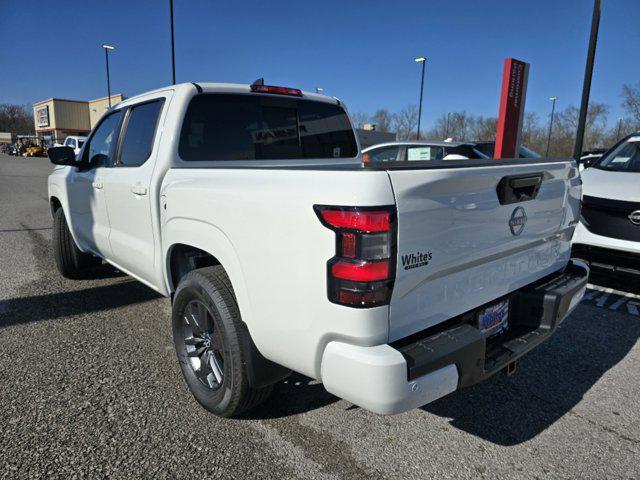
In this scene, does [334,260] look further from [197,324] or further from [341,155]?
[341,155]

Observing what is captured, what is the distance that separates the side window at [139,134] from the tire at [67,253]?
1.89m

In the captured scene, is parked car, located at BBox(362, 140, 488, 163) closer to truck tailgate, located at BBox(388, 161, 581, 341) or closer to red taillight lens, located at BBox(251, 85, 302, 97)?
red taillight lens, located at BBox(251, 85, 302, 97)

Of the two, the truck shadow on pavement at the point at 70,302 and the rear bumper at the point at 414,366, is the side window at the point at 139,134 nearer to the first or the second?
the truck shadow on pavement at the point at 70,302

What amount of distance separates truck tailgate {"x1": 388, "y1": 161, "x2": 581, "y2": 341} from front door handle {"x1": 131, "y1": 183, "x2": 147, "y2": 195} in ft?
6.47

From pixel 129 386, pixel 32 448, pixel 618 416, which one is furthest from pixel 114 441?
pixel 618 416

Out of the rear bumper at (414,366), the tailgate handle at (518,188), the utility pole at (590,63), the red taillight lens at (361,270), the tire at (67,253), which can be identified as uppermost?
the utility pole at (590,63)

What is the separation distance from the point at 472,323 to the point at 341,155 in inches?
81.2

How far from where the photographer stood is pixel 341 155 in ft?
12.8

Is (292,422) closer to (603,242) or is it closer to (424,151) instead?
(603,242)

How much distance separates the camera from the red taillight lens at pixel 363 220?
5.61ft

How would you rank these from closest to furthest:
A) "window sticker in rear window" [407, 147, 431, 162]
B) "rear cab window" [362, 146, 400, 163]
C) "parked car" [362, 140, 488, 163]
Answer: "parked car" [362, 140, 488, 163]
"window sticker in rear window" [407, 147, 431, 162]
"rear cab window" [362, 146, 400, 163]

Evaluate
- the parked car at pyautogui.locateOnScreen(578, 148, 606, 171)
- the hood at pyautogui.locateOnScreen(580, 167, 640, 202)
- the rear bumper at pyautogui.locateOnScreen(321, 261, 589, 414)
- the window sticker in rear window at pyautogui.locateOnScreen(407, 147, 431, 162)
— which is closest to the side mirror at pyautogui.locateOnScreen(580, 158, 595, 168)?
the parked car at pyautogui.locateOnScreen(578, 148, 606, 171)

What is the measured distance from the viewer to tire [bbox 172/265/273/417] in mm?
2326

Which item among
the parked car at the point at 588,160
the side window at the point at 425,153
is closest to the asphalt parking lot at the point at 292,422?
the parked car at the point at 588,160
